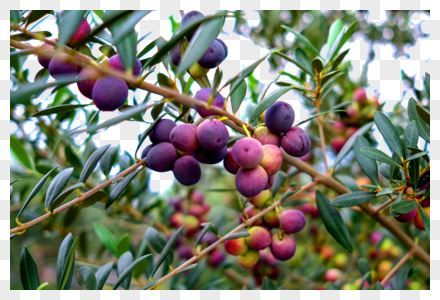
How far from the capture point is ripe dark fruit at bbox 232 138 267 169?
0.70 m

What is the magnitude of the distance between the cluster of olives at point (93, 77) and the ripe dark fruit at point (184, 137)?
13cm

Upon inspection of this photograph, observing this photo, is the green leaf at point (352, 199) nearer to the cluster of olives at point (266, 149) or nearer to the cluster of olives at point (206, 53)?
the cluster of olives at point (266, 149)

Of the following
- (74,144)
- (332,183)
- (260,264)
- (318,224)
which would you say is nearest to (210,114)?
(332,183)

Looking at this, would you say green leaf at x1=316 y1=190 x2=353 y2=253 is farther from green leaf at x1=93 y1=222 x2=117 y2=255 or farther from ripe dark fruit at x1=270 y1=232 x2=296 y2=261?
green leaf at x1=93 y1=222 x2=117 y2=255

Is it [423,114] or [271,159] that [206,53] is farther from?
[423,114]

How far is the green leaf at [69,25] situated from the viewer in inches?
19.9

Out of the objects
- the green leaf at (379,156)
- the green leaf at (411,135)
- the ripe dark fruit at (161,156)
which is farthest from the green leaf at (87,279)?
the green leaf at (411,135)

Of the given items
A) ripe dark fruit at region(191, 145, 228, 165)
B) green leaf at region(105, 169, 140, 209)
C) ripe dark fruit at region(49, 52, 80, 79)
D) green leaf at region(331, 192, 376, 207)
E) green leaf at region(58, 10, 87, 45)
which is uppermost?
green leaf at region(58, 10, 87, 45)

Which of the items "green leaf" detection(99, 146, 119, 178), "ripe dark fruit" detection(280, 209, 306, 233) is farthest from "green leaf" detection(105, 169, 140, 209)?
"ripe dark fruit" detection(280, 209, 306, 233)

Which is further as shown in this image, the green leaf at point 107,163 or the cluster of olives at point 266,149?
the green leaf at point 107,163

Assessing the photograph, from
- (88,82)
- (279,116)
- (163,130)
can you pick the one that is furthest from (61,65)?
(279,116)

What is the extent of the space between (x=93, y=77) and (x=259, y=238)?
2.31 ft

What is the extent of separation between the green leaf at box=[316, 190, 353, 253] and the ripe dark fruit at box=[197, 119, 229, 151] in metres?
0.47

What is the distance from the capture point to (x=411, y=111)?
89 cm
